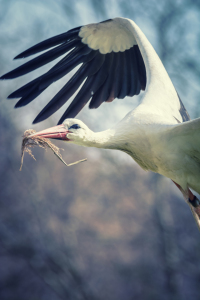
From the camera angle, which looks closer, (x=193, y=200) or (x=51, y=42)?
(x=193, y=200)

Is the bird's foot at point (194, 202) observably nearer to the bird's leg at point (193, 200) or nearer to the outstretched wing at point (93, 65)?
the bird's leg at point (193, 200)

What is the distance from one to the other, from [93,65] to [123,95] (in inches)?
13.3

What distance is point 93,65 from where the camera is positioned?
233cm

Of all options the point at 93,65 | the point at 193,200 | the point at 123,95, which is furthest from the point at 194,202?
the point at 93,65

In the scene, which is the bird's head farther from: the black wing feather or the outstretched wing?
the black wing feather

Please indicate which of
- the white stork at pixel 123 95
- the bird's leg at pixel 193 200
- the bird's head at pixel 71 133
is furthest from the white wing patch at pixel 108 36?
the bird's leg at pixel 193 200

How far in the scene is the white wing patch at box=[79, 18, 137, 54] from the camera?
7.54 ft

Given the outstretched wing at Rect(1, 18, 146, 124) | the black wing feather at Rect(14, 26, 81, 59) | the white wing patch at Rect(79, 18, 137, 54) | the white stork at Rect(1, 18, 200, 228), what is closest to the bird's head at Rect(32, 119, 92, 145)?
the white stork at Rect(1, 18, 200, 228)

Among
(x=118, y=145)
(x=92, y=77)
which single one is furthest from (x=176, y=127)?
(x=92, y=77)

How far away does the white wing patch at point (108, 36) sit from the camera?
2.30 m

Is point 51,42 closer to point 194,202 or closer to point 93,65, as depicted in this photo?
point 93,65

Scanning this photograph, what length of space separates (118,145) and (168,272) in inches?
106

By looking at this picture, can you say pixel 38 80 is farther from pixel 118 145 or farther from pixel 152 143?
pixel 152 143

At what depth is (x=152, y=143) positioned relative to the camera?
161 cm
